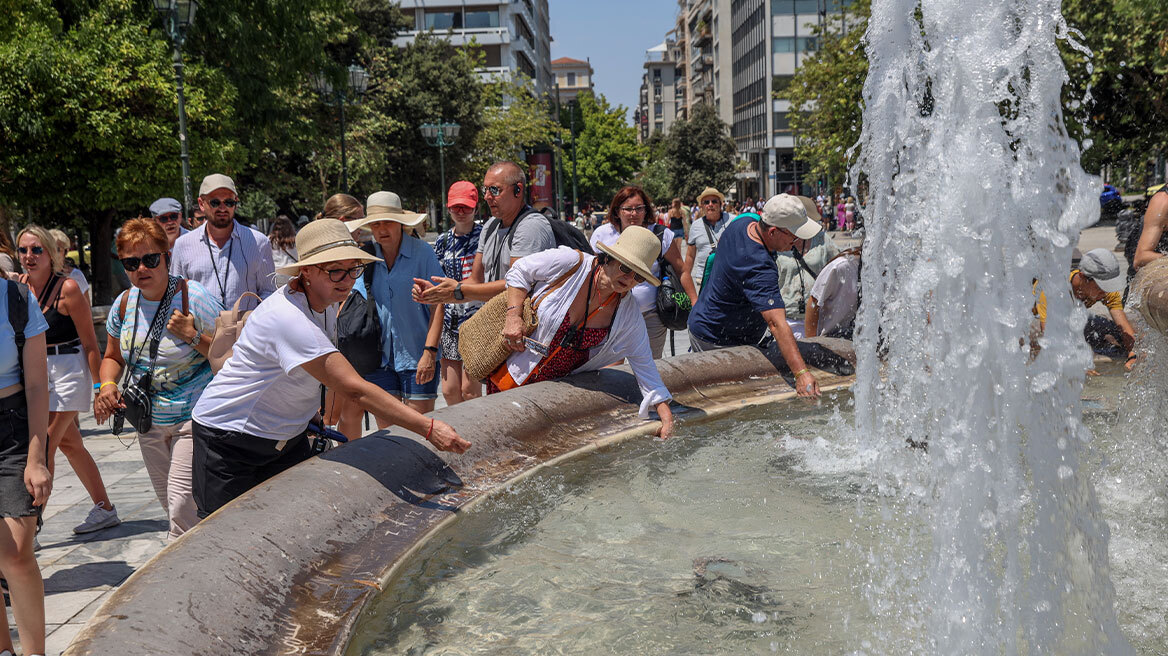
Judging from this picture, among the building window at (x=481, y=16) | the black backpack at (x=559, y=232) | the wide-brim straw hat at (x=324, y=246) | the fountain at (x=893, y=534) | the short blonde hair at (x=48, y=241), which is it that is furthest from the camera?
the building window at (x=481, y=16)

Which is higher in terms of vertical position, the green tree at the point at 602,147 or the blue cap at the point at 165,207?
the green tree at the point at 602,147

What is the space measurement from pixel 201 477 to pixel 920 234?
2.72 meters

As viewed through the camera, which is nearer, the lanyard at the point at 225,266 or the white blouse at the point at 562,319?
the white blouse at the point at 562,319

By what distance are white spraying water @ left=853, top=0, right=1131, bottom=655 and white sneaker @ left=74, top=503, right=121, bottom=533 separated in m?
4.12

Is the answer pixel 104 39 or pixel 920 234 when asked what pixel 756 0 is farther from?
pixel 920 234

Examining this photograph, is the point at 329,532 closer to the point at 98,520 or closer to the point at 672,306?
the point at 98,520

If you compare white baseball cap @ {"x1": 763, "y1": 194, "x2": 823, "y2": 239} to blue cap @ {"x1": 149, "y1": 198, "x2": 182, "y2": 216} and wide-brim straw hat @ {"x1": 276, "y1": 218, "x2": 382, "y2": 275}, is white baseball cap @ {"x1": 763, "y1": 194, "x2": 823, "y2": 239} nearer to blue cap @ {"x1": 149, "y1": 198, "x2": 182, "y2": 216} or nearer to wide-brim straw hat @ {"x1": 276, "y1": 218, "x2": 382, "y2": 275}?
wide-brim straw hat @ {"x1": 276, "y1": 218, "x2": 382, "y2": 275}

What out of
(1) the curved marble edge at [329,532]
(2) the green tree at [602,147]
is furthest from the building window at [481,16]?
(1) the curved marble edge at [329,532]

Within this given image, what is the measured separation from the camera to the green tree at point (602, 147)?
91625mm

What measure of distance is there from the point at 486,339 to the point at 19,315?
2.46 meters

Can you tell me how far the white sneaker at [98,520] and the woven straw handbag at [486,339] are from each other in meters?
2.04

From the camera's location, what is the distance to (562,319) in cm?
561

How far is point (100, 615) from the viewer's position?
2814mm

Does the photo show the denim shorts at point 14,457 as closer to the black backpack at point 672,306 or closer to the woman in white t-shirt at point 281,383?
the woman in white t-shirt at point 281,383
